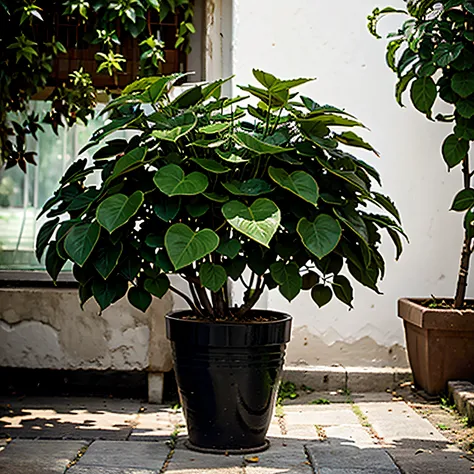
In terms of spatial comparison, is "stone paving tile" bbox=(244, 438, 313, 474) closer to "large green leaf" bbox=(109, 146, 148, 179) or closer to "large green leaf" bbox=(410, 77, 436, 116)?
"large green leaf" bbox=(109, 146, 148, 179)

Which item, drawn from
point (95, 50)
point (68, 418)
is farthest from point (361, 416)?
point (95, 50)

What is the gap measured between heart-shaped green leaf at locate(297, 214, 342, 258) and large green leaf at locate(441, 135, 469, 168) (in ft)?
2.94

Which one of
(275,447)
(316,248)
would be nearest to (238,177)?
(316,248)

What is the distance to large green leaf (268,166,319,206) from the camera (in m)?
2.42

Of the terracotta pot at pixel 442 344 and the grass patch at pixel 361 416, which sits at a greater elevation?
the terracotta pot at pixel 442 344

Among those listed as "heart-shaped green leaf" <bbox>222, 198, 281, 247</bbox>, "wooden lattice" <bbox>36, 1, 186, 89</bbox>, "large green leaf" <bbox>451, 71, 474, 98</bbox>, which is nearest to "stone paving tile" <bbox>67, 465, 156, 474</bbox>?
"heart-shaped green leaf" <bbox>222, 198, 281, 247</bbox>

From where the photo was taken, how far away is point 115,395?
3680 mm

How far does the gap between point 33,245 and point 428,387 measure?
1894 millimetres

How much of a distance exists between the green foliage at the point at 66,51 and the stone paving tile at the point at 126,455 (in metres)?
1.50

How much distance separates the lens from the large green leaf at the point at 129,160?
8.18ft

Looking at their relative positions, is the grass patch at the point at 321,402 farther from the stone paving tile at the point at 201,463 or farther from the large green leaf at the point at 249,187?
the large green leaf at the point at 249,187

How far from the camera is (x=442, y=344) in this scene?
3398mm

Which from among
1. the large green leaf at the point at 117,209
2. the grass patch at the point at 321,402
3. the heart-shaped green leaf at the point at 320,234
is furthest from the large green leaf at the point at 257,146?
the grass patch at the point at 321,402

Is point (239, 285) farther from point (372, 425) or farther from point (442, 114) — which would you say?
point (442, 114)
